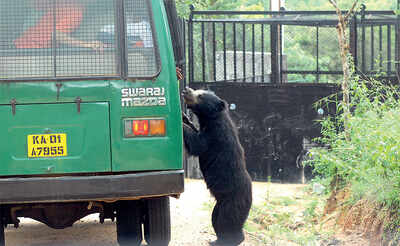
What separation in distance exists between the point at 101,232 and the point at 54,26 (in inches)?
114

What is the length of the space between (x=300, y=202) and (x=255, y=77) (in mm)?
3322

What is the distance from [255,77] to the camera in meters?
12.4

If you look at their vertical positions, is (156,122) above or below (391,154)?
above

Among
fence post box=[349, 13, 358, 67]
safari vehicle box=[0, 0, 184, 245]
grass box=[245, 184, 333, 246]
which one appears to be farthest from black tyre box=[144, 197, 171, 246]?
fence post box=[349, 13, 358, 67]

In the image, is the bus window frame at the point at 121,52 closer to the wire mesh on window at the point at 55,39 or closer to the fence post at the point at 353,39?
the wire mesh on window at the point at 55,39

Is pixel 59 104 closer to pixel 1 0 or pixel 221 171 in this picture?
pixel 1 0

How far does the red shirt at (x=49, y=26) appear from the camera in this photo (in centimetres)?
529

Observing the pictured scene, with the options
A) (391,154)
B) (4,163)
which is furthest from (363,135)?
(4,163)

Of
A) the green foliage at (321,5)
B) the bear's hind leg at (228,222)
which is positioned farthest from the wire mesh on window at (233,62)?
the green foliage at (321,5)

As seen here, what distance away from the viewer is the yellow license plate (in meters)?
5.19

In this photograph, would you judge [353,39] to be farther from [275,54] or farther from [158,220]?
[158,220]

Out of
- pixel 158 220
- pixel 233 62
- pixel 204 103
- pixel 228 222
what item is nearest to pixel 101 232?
pixel 158 220

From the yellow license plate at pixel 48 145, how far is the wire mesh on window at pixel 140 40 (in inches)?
30.5

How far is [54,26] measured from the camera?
5.30 m
